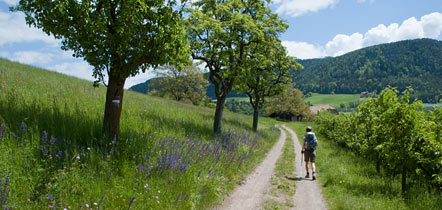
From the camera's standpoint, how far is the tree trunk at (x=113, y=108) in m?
6.62

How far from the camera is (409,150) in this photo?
285 inches

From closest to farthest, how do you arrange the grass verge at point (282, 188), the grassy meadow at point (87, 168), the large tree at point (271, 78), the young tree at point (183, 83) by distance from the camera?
the grassy meadow at point (87, 168), the grass verge at point (282, 188), the large tree at point (271, 78), the young tree at point (183, 83)

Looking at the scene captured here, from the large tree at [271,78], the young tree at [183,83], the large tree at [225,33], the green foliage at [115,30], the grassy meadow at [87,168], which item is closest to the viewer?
the grassy meadow at [87,168]

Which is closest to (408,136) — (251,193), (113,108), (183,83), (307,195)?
(307,195)

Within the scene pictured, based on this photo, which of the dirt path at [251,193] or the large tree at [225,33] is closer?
the dirt path at [251,193]

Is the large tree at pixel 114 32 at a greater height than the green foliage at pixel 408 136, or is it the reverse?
the large tree at pixel 114 32

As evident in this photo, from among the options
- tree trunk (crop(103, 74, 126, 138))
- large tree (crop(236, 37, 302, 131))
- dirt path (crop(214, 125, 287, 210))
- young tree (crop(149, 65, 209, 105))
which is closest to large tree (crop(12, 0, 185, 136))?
tree trunk (crop(103, 74, 126, 138))

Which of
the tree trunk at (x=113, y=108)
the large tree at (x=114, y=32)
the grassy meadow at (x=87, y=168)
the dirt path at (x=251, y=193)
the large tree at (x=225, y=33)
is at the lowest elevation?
the dirt path at (x=251, y=193)

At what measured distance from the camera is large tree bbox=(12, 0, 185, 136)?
5.59 meters

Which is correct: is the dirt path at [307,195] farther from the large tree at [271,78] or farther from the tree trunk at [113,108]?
the large tree at [271,78]

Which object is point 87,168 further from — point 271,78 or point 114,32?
point 271,78

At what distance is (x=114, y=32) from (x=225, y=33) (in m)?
7.85

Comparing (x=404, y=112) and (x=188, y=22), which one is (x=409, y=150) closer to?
(x=404, y=112)

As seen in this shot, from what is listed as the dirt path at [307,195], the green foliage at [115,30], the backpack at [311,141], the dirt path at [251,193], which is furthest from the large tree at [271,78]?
the green foliage at [115,30]
